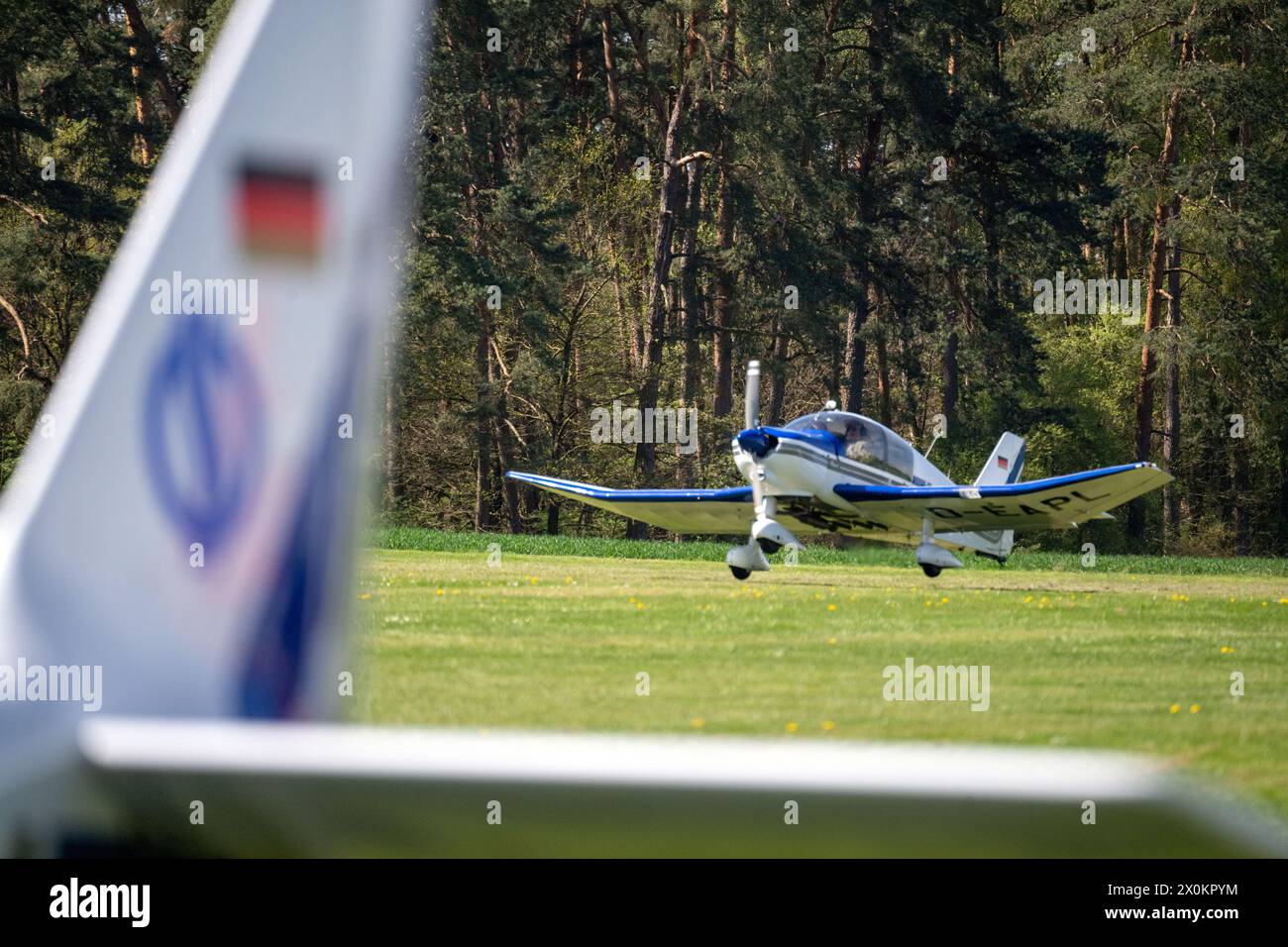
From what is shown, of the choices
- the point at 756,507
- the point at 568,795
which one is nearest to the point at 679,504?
the point at 756,507

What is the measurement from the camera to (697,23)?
40812 mm

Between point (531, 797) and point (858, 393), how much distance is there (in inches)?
1632

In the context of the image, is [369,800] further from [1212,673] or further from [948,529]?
[948,529]

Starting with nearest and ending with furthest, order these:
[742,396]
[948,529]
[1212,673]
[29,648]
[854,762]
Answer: [854,762] < [29,648] < [1212,673] < [948,529] < [742,396]

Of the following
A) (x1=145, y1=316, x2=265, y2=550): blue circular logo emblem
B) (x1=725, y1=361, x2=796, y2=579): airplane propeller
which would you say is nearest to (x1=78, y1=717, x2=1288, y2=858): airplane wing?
(x1=145, y1=316, x2=265, y2=550): blue circular logo emblem

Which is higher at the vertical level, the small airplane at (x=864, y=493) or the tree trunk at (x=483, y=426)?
the tree trunk at (x=483, y=426)

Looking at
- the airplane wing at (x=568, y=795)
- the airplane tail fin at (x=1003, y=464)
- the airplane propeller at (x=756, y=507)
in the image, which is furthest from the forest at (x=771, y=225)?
the airplane wing at (x=568, y=795)

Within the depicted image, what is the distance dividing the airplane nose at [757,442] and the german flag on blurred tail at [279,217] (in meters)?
16.0

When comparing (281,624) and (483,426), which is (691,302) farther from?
(281,624)

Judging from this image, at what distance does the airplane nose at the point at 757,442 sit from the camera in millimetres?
18750

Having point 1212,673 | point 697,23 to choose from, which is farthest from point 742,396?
point 1212,673

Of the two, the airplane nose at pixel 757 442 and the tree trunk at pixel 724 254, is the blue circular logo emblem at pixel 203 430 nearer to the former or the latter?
the airplane nose at pixel 757 442

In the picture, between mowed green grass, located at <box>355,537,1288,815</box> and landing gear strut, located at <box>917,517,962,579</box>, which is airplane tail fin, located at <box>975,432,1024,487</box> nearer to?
landing gear strut, located at <box>917,517,962,579</box>

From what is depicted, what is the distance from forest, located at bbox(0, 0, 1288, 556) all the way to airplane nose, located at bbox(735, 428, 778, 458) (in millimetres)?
19758
